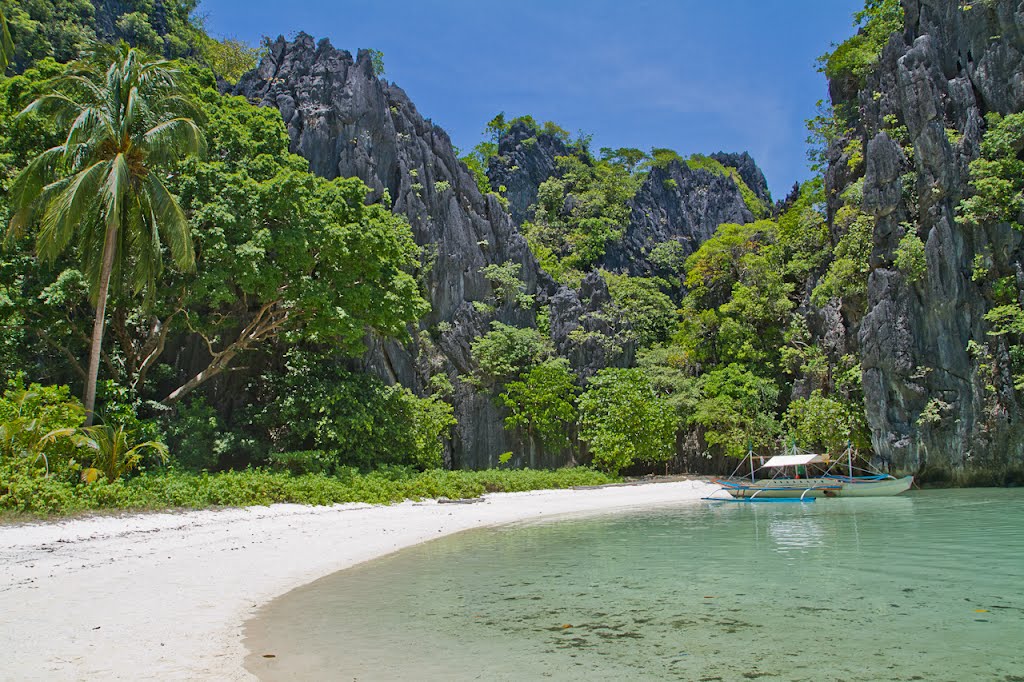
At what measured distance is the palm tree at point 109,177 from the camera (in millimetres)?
14914

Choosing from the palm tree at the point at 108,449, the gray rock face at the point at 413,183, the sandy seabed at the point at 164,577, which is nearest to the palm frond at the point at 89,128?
the palm tree at the point at 108,449

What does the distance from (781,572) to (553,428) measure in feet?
68.5

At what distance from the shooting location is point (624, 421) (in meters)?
29.2

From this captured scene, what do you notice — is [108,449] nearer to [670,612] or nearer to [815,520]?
[670,612]

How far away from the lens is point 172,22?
41.2 metres

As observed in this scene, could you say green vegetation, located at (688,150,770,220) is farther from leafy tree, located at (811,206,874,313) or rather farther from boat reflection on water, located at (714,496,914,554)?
boat reflection on water, located at (714,496,914,554)

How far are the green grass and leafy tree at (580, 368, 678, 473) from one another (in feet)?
22.5

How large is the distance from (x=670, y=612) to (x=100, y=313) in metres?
14.5

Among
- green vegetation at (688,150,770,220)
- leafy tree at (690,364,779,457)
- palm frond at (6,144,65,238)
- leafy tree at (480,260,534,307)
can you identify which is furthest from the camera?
green vegetation at (688,150,770,220)

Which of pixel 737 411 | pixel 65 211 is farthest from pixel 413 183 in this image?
pixel 737 411

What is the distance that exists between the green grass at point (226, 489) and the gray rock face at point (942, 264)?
1493cm

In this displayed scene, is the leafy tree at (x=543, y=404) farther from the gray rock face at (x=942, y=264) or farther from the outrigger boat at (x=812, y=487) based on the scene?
the gray rock face at (x=942, y=264)

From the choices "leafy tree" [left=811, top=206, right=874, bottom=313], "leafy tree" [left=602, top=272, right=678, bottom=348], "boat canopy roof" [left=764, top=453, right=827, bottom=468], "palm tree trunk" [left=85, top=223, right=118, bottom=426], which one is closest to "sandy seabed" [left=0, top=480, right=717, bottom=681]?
"palm tree trunk" [left=85, top=223, right=118, bottom=426]

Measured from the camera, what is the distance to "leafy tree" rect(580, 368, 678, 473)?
95.4 feet
